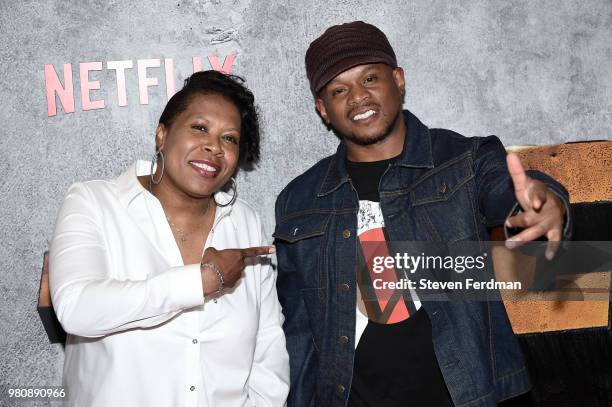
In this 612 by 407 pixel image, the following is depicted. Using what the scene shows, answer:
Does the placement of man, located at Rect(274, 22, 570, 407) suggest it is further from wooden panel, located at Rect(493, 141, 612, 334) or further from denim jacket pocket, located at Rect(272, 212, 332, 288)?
wooden panel, located at Rect(493, 141, 612, 334)

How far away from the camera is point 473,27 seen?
2.95 metres

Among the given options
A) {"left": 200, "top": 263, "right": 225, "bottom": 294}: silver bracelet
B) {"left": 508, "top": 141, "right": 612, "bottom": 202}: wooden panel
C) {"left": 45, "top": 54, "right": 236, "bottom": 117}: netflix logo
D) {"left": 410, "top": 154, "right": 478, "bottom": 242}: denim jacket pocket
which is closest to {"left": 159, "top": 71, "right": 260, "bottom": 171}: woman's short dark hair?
{"left": 45, "top": 54, "right": 236, "bottom": 117}: netflix logo

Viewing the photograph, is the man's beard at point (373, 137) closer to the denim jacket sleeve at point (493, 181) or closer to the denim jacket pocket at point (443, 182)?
the denim jacket pocket at point (443, 182)

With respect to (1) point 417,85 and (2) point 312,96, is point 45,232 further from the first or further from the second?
(1) point 417,85

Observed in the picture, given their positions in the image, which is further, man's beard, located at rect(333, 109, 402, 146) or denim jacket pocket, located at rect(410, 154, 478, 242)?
man's beard, located at rect(333, 109, 402, 146)

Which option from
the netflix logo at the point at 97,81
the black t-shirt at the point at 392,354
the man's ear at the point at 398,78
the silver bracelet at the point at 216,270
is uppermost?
the netflix logo at the point at 97,81

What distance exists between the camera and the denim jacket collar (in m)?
2.46

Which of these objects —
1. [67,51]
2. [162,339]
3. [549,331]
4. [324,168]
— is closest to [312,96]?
[324,168]

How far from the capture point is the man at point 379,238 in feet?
7.29

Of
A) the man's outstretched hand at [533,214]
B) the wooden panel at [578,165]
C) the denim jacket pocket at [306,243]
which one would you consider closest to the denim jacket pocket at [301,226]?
the denim jacket pocket at [306,243]

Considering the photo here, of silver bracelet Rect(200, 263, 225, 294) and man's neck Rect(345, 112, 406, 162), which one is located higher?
man's neck Rect(345, 112, 406, 162)

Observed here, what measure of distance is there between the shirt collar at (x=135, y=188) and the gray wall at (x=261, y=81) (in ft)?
1.31

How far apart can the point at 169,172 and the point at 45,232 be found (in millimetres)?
864

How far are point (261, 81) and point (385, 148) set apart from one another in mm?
749
